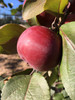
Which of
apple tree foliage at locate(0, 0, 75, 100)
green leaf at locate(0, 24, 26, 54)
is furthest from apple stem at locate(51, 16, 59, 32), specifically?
green leaf at locate(0, 24, 26, 54)

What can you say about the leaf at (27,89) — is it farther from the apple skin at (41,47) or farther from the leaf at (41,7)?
the leaf at (41,7)

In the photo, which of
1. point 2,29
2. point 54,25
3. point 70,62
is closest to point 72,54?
point 70,62

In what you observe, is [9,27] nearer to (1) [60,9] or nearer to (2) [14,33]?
(2) [14,33]

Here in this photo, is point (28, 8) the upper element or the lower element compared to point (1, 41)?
upper

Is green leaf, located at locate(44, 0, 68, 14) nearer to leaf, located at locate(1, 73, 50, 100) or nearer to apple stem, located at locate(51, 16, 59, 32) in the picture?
apple stem, located at locate(51, 16, 59, 32)

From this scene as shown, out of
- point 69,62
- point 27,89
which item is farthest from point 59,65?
point 27,89

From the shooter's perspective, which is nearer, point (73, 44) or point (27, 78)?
point (73, 44)
